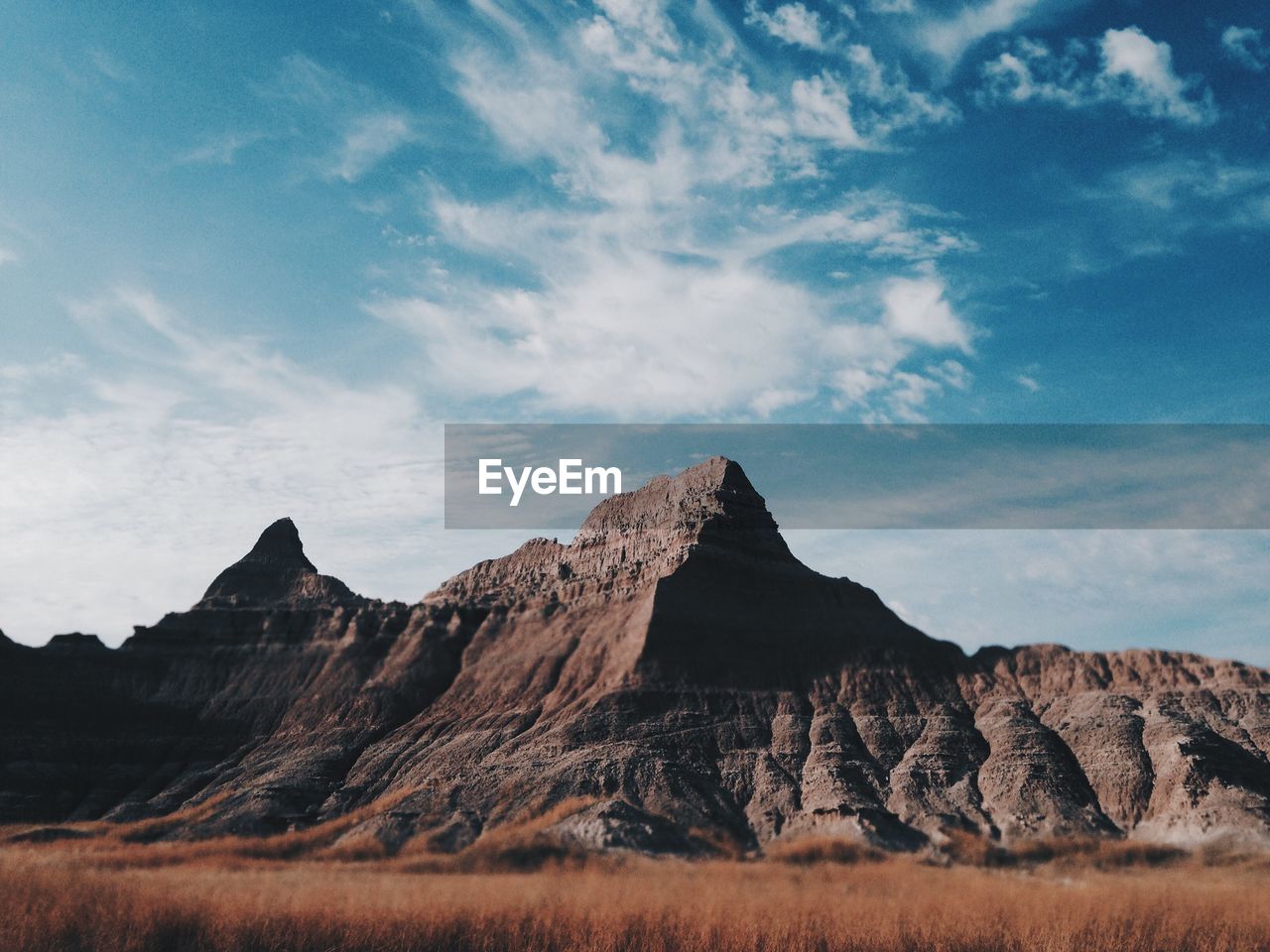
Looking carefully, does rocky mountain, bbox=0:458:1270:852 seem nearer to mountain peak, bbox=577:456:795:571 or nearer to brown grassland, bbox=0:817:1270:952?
mountain peak, bbox=577:456:795:571

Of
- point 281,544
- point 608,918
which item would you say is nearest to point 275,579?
point 281,544

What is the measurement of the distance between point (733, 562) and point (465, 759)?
3293 centimetres

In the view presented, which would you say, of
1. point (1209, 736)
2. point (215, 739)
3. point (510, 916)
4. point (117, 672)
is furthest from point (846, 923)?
point (117, 672)

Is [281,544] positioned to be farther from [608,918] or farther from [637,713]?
[608,918]

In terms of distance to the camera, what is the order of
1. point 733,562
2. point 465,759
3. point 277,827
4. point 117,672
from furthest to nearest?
point 117,672 < point 733,562 < point 465,759 < point 277,827

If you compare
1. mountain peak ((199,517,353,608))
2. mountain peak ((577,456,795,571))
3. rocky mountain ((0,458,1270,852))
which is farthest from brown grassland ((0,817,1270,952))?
mountain peak ((199,517,353,608))

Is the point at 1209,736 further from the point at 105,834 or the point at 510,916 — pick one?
the point at 105,834

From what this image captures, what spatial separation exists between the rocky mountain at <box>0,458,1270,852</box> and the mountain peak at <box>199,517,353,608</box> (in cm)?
81

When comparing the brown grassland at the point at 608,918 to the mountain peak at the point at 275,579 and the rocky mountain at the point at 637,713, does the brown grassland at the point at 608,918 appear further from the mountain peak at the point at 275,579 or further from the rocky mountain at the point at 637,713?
the mountain peak at the point at 275,579

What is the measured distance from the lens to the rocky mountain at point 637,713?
64688 millimetres

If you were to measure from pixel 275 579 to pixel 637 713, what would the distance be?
67.5m

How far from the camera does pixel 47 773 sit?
3533 inches

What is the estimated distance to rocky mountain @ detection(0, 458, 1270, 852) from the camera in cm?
6469

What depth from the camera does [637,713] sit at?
254 ft
